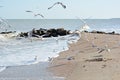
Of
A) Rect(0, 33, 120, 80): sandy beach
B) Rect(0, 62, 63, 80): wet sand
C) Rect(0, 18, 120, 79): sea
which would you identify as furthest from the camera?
Rect(0, 18, 120, 79): sea

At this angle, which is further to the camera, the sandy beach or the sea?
the sea

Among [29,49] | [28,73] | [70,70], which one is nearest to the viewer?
[28,73]

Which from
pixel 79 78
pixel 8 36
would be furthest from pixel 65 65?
pixel 8 36

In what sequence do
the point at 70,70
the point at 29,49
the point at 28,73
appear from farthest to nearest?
the point at 29,49, the point at 70,70, the point at 28,73

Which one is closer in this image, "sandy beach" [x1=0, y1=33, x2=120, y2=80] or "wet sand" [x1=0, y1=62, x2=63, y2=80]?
"sandy beach" [x1=0, y1=33, x2=120, y2=80]

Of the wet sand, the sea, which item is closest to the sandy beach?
the wet sand

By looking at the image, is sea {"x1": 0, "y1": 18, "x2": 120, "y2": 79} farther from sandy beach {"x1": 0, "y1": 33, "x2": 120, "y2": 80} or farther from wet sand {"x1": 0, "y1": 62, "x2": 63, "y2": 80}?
sandy beach {"x1": 0, "y1": 33, "x2": 120, "y2": 80}

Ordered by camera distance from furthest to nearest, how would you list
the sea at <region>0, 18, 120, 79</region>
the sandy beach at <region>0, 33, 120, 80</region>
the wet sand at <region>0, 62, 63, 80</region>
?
1. the sea at <region>0, 18, 120, 79</region>
2. the wet sand at <region>0, 62, 63, 80</region>
3. the sandy beach at <region>0, 33, 120, 80</region>

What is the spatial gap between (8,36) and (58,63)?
30.2m

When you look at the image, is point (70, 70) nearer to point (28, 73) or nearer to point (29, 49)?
point (28, 73)

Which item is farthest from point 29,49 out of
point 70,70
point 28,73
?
point 28,73

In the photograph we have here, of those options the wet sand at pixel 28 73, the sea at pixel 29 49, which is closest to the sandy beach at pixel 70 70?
the wet sand at pixel 28 73

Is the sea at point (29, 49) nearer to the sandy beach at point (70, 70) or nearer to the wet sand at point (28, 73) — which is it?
the wet sand at point (28, 73)

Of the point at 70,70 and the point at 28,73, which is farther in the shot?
the point at 70,70
